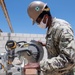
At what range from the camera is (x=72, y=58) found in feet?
4.96

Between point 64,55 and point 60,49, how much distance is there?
63mm

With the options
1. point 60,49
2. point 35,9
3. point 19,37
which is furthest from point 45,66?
point 19,37

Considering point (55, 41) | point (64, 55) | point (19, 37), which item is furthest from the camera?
point (19, 37)

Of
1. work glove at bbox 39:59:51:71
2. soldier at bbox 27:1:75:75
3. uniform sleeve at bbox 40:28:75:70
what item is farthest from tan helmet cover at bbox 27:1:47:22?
work glove at bbox 39:59:51:71

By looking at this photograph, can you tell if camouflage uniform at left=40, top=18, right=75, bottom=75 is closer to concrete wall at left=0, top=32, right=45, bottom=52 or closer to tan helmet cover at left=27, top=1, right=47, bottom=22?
tan helmet cover at left=27, top=1, right=47, bottom=22

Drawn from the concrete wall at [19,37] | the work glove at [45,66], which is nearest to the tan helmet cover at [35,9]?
the work glove at [45,66]

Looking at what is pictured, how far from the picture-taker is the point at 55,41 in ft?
5.43

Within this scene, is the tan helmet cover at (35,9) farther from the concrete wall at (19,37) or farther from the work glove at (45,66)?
the concrete wall at (19,37)

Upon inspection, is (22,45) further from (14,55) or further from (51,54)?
(51,54)

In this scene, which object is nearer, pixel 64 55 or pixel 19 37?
pixel 64 55

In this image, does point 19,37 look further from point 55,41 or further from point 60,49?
point 60,49

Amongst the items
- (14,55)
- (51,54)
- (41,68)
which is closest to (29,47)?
(14,55)

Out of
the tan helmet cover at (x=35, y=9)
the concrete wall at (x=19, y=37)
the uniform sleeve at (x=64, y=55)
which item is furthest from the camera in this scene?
the concrete wall at (x=19, y=37)

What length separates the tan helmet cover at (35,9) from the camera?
1702 millimetres
